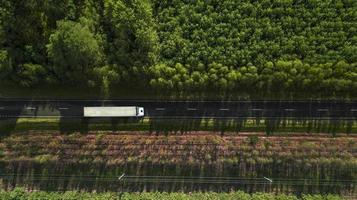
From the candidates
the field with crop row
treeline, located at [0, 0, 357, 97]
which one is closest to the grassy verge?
the field with crop row

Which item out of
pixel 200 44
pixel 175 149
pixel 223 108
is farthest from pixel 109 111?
pixel 223 108

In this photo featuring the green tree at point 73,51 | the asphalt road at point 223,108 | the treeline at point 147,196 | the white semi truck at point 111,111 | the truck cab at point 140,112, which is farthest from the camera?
the asphalt road at point 223,108

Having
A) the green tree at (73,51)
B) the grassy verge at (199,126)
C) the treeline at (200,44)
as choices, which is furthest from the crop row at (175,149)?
the green tree at (73,51)

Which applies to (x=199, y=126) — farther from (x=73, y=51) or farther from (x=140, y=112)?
(x=73, y=51)

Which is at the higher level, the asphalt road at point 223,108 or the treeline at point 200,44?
the treeline at point 200,44

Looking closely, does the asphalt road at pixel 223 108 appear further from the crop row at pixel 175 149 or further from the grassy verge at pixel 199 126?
the crop row at pixel 175 149

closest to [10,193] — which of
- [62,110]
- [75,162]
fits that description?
[75,162]

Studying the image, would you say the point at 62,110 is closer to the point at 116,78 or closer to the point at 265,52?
the point at 116,78
